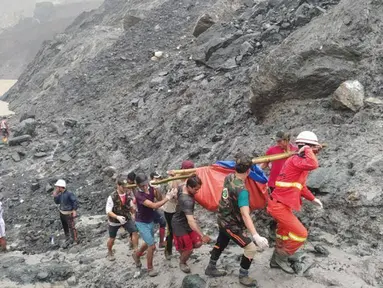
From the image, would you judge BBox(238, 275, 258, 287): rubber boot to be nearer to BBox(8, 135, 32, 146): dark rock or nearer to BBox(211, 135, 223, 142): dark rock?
BBox(211, 135, 223, 142): dark rock

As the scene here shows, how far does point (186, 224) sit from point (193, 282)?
2.19 ft

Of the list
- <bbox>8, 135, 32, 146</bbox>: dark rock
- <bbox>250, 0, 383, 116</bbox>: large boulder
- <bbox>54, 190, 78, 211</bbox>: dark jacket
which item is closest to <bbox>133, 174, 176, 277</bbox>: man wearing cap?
<bbox>54, 190, 78, 211</bbox>: dark jacket

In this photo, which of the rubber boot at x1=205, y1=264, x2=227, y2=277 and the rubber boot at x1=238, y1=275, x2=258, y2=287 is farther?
the rubber boot at x1=205, y1=264, x2=227, y2=277

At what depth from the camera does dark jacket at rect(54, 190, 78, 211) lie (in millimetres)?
7797

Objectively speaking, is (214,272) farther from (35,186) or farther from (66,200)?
(35,186)

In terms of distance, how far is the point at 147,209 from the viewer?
562 cm

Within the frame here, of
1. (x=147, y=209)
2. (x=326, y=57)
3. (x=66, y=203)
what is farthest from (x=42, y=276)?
(x=326, y=57)

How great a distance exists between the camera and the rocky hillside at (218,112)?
19.3 feet

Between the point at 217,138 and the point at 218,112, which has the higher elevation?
the point at 218,112

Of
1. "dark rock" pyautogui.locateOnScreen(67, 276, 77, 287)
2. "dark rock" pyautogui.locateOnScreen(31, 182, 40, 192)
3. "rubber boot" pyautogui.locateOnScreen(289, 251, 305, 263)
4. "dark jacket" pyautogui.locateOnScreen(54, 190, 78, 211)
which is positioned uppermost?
"dark jacket" pyautogui.locateOnScreen(54, 190, 78, 211)

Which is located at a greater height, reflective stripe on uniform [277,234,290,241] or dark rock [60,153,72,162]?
reflective stripe on uniform [277,234,290,241]

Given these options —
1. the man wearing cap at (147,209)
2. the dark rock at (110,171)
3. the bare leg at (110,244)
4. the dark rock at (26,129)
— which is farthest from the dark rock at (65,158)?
the man wearing cap at (147,209)

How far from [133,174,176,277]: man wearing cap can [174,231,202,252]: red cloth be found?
47 cm

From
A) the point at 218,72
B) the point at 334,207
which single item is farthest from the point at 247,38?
the point at 334,207
